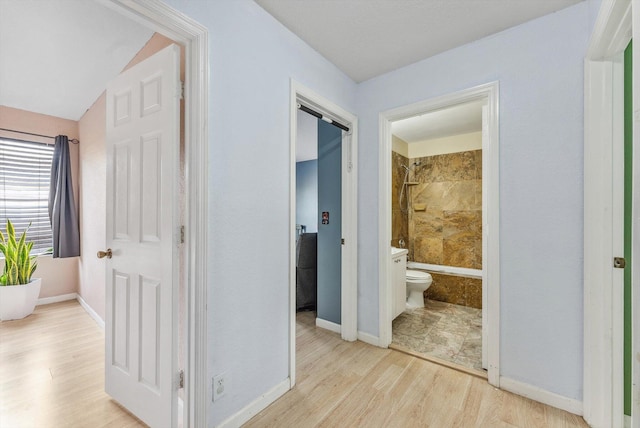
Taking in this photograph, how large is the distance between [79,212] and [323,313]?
3504 mm

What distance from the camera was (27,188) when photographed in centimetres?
355

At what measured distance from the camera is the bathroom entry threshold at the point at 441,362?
199 cm

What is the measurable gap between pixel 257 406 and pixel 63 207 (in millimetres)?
3644

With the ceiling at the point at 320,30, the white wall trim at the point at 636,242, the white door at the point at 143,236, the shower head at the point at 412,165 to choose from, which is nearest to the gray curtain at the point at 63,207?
the ceiling at the point at 320,30

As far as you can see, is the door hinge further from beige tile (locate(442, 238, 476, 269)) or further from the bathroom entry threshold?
beige tile (locate(442, 238, 476, 269))

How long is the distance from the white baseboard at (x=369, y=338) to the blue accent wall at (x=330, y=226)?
0.28 metres

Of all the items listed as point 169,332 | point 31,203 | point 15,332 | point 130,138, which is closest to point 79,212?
point 31,203

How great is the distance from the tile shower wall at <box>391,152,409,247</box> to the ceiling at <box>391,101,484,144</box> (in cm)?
37

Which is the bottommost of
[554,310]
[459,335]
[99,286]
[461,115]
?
[459,335]

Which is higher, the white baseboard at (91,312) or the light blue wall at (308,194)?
the light blue wall at (308,194)

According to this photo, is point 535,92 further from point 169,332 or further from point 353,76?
point 169,332

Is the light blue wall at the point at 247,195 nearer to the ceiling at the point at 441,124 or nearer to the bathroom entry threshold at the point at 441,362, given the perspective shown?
the bathroom entry threshold at the point at 441,362

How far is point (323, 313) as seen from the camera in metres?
2.88

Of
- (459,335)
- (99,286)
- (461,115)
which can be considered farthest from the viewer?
A: (461,115)
